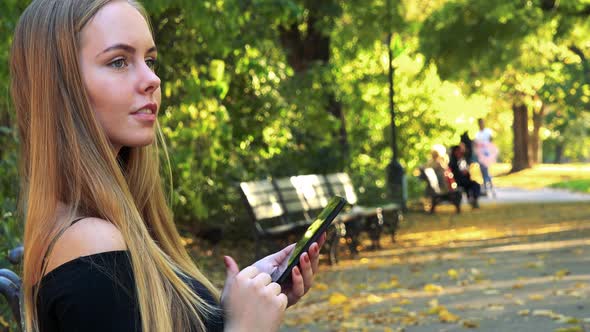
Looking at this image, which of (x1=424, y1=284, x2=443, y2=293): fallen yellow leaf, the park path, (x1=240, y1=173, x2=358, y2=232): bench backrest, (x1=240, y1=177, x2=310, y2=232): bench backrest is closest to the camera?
the park path

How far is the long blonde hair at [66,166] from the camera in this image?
1.87 metres

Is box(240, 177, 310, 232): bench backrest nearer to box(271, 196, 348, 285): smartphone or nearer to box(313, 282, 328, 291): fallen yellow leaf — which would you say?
box(313, 282, 328, 291): fallen yellow leaf

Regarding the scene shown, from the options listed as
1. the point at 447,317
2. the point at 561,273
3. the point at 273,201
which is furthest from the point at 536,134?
the point at 447,317

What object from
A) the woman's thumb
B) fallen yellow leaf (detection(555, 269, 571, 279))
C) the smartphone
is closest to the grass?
fallen yellow leaf (detection(555, 269, 571, 279))

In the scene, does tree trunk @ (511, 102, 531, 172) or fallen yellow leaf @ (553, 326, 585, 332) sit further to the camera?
tree trunk @ (511, 102, 531, 172)

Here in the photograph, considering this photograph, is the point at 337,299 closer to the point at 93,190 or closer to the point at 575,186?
the point at 93,190

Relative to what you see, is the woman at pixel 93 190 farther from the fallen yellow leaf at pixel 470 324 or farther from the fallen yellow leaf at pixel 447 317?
the fallen yellow leaf at pixel 447 317

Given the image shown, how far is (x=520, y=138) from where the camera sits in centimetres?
5147

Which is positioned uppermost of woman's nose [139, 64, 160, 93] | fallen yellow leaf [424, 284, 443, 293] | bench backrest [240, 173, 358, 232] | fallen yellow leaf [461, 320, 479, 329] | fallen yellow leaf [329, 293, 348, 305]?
woman's nose [139, 64, 160, 93]

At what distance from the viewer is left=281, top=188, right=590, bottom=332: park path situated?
8.19 meters

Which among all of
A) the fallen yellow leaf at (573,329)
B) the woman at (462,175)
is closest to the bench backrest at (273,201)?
the fallen yellow leaf at (573,329)

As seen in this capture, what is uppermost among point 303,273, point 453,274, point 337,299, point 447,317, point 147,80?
point 147,80

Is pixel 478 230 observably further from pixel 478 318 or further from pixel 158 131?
pixel 158 131

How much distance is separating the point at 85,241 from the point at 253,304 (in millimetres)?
344
